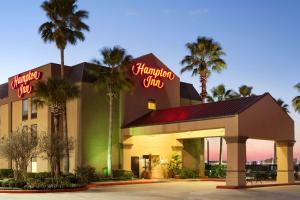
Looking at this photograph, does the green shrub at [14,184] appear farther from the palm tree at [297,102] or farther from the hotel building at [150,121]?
the palm tree at [297,102]

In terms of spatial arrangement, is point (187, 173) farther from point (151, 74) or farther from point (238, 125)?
point (238, 125)

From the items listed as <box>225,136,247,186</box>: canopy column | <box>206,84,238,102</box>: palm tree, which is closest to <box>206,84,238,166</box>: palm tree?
<box>206,84,238,102</box>: palm tree

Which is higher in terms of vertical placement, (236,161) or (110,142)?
(110,142)

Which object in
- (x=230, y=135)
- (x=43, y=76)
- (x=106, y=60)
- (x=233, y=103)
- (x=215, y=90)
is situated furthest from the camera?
(x=215, y=90)

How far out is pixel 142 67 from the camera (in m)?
47.4

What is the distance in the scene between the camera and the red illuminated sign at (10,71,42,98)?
4633cm

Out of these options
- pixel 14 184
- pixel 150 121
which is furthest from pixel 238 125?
pixel 14 184

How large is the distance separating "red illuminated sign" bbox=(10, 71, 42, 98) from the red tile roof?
34.2ft

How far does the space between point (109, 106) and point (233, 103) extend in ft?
42.4

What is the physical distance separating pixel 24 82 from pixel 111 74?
1133 centimetres

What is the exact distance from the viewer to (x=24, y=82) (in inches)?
1906

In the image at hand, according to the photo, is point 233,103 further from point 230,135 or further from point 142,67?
point 142,67

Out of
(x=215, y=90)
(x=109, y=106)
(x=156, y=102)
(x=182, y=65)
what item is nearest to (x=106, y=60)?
(x=109, y=106)

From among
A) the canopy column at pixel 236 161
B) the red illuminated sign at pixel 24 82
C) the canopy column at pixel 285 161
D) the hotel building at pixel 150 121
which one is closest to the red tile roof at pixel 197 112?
the hotel building at pixel 150 121
